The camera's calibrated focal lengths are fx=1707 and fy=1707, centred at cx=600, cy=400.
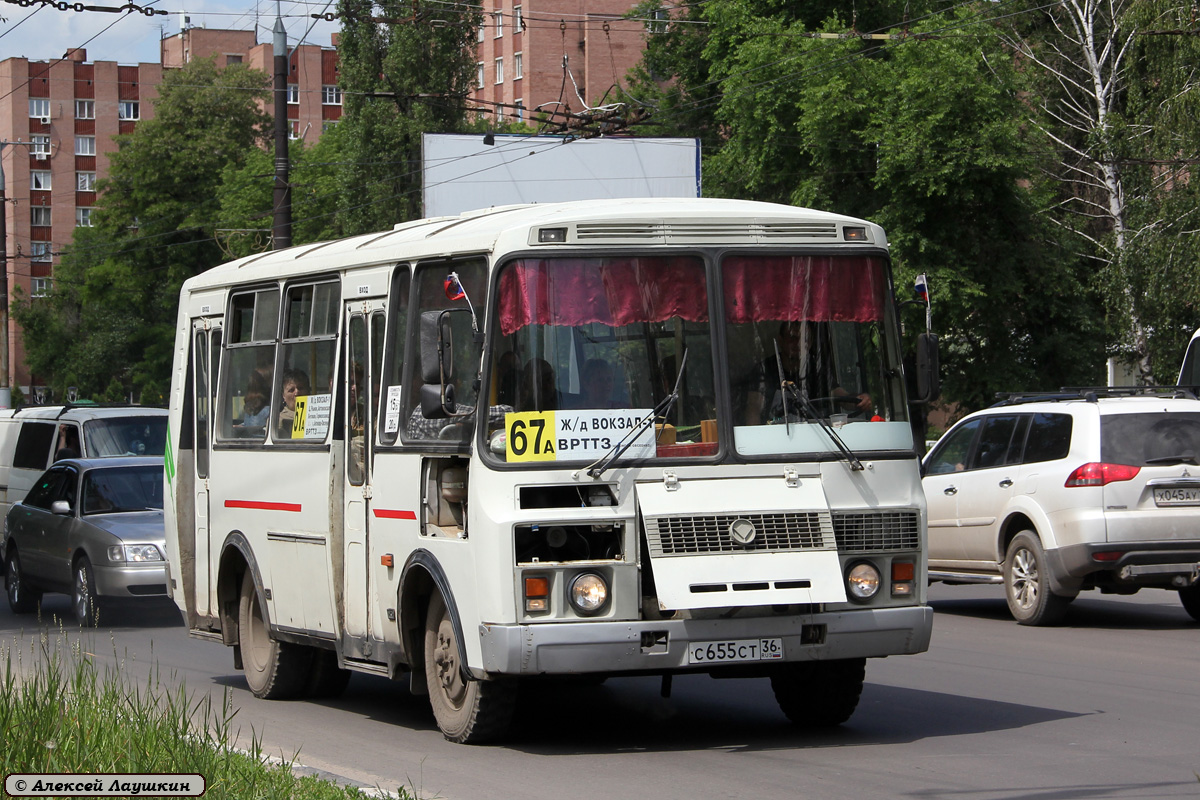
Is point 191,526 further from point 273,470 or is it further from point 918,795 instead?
point 918,795

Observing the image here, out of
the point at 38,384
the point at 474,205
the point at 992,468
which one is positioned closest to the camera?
the point at 992,468

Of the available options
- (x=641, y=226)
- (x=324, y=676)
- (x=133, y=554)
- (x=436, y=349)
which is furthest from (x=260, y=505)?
(x=133, y=554)

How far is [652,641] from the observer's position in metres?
8.18

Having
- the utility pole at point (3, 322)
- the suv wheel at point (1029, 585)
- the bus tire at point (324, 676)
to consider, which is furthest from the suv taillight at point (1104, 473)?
the utility pole at point (3, 322)

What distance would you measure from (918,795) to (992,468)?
8525mm

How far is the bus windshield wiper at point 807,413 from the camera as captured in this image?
341 inches

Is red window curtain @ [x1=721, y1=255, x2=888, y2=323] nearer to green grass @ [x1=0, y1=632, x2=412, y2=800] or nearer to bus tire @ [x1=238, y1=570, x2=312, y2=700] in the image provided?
green grass @ [x1=0, y1=632, x2=412, y2=800]

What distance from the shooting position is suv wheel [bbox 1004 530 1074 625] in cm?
1459

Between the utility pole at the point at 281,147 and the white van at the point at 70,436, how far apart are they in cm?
365

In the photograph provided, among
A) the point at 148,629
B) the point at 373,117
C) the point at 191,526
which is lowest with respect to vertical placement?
the point at 148,629

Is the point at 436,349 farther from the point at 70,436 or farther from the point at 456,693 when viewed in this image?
the point at 70,436

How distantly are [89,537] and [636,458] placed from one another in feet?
32.6

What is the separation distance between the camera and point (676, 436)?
27.7ft

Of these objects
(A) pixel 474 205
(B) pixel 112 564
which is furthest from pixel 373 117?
(B) pixel 112 564
